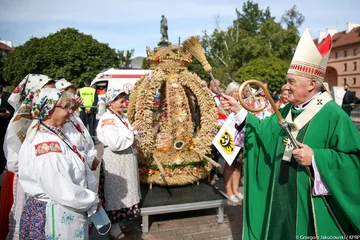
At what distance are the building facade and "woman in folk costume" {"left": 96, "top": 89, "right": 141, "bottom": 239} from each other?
4845 centimetres

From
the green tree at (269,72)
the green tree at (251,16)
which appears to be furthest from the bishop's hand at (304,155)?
the green tree at (251,16)

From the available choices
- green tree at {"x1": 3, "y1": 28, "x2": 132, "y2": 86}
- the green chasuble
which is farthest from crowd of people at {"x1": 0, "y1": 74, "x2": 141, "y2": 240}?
green tree at {"x1": 3, "y1": 28, "x2": 132, "y2": 86}

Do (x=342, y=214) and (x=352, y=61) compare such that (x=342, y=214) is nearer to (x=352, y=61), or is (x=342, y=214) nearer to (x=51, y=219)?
(x=51, y=219)

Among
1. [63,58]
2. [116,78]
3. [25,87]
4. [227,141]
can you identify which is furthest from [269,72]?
[25,87]

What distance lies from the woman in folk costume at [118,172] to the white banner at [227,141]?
4.84 ft

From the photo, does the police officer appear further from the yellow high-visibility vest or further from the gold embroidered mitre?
the gold embroidered mitre

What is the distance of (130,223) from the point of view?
14.7ft

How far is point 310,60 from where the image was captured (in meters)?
2.52

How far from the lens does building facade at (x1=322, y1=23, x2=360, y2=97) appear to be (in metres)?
43.1

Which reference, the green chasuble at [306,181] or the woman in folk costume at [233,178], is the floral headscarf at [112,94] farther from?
the woman in folk costume at [233,178]

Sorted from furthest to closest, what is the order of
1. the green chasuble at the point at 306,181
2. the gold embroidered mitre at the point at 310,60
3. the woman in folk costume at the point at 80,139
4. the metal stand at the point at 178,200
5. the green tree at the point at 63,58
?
the green tree at the point at 63,58, the metal stand at the point at 178,200, the woman in folk costume at the point at 80,139, the gold embroidered mitre at the point at 310,60, the green chasuble at the point at 306,181

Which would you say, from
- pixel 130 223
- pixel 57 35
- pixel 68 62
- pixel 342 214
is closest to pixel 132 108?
pixel 130 223

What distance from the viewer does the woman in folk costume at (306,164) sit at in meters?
2.26

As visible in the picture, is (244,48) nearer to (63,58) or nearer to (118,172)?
(63,58)
